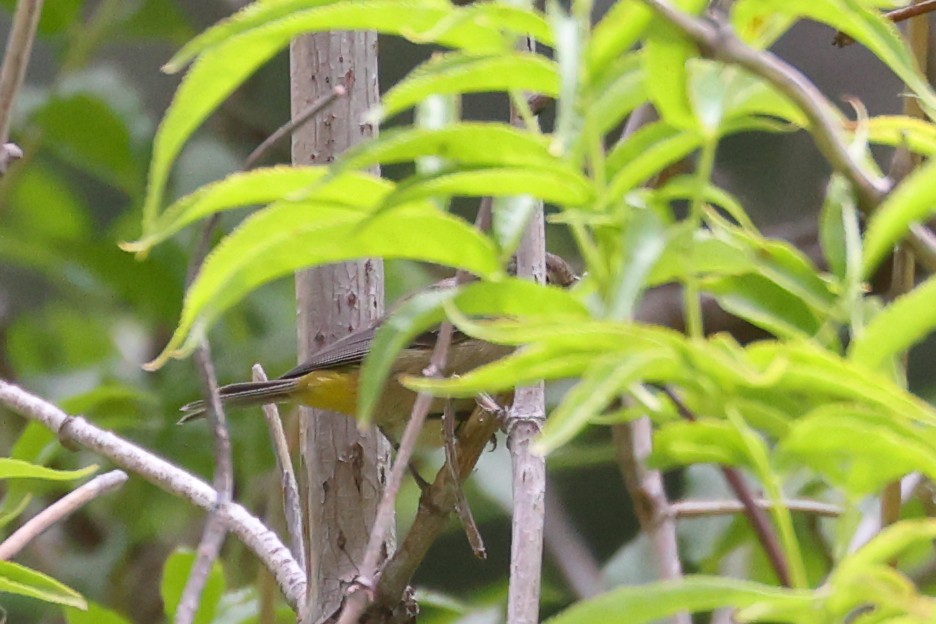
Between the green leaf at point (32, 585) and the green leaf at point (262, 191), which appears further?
the green leaf at point (32, 585)

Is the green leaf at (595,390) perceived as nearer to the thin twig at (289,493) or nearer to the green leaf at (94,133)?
the thin twig at (289,493)

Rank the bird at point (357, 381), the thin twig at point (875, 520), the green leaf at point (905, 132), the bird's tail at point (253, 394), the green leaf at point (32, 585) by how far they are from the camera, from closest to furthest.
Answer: the green leaf at point (905, 132) → the green leaf at point (32, 585) → the thin twig at point (875, 520) → the bird at point (357, 381) → the bird's tail at point (253, 394)

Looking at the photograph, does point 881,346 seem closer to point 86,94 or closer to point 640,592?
point 640,592

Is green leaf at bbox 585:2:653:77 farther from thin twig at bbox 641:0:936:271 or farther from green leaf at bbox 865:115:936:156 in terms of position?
green leaf at bbox 865:115:936:156

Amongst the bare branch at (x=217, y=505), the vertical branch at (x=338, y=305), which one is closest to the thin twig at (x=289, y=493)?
the vertical branch at (x=338, y=305)

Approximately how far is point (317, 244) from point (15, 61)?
744 millimetres

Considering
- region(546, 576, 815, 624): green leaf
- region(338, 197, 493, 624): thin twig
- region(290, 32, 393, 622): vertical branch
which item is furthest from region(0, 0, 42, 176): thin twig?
region(546, 576, 815, 624): green leaf

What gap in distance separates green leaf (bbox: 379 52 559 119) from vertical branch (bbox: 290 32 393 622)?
0.83 m

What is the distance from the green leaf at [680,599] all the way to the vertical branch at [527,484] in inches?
15.1

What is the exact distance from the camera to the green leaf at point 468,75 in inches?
16.1

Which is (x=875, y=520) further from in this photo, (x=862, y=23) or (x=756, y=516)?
(x=862, y=23)

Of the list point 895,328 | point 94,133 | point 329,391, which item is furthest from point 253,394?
point 895,328

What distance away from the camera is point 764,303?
452 mm

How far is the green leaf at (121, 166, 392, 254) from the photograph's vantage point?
447 mm
